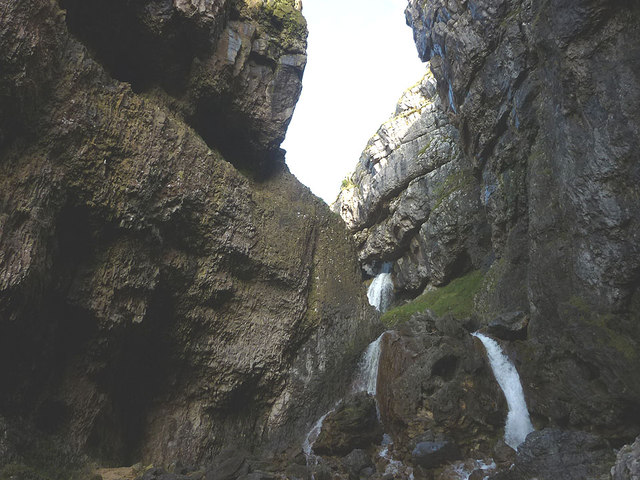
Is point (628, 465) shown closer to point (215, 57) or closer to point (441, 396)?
point (441, 396)

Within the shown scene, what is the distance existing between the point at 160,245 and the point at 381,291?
119ft

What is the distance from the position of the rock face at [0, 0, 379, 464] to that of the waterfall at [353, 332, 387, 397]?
Answer: 0.90 m

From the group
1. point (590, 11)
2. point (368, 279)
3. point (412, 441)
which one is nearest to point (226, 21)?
point (590, 11)

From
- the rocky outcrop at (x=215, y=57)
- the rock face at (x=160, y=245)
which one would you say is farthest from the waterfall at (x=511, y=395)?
the rocky outcrop at (x=215, y=57)

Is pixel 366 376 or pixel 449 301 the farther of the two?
pixel 449 301

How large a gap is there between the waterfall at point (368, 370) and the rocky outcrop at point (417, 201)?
19.0 m

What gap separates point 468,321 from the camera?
29281 millimetres

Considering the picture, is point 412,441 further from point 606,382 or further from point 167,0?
point 167,0

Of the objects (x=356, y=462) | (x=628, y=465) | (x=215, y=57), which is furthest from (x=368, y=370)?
(x=215, y=57)

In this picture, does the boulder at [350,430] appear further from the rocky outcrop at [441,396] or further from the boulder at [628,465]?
the boulder at [628,465]

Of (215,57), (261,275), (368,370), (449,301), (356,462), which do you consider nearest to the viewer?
(356,462)

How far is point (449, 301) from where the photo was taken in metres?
36.7

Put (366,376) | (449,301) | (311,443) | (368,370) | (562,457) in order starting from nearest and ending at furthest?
(562,457), (311,443), (366,376), (368,370), (449,301)

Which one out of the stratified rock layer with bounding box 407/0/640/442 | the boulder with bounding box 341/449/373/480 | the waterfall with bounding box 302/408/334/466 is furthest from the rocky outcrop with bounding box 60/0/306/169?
the boulder with bounding box 341/449/373/480
